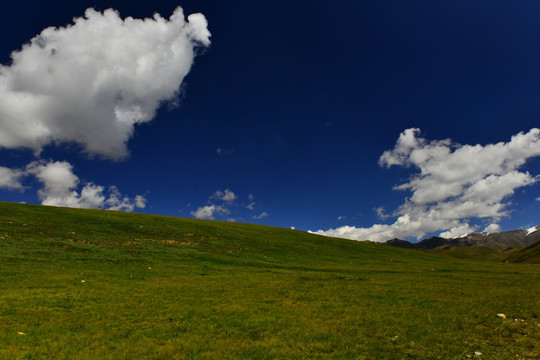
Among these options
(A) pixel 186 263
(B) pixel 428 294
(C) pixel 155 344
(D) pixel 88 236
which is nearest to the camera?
(C) pixel 155 344

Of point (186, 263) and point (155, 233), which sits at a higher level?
point (155, 233)

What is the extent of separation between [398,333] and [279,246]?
1993 inches

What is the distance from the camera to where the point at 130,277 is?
27.4 metres

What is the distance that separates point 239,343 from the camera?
12.6 meters

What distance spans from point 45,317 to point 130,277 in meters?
12.8

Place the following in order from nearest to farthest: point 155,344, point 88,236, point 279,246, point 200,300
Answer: point 155,344
point 200,300
point 88,236
point 279,246

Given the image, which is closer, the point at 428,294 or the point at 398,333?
the point at 398,333

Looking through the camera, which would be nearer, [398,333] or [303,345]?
[303,345]

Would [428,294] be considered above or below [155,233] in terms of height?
below

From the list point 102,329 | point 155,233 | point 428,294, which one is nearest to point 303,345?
point 102,329

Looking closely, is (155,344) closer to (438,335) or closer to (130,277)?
(438,335)

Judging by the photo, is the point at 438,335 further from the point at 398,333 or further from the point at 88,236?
the point at 88,236

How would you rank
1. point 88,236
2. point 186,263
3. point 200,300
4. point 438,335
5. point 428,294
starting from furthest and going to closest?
1. point 88,236
2. point 186,263
3. point 428,294
4. point 200,300
5. point 438,335

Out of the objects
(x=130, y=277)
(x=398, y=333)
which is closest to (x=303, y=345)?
(x=398, y=333)
